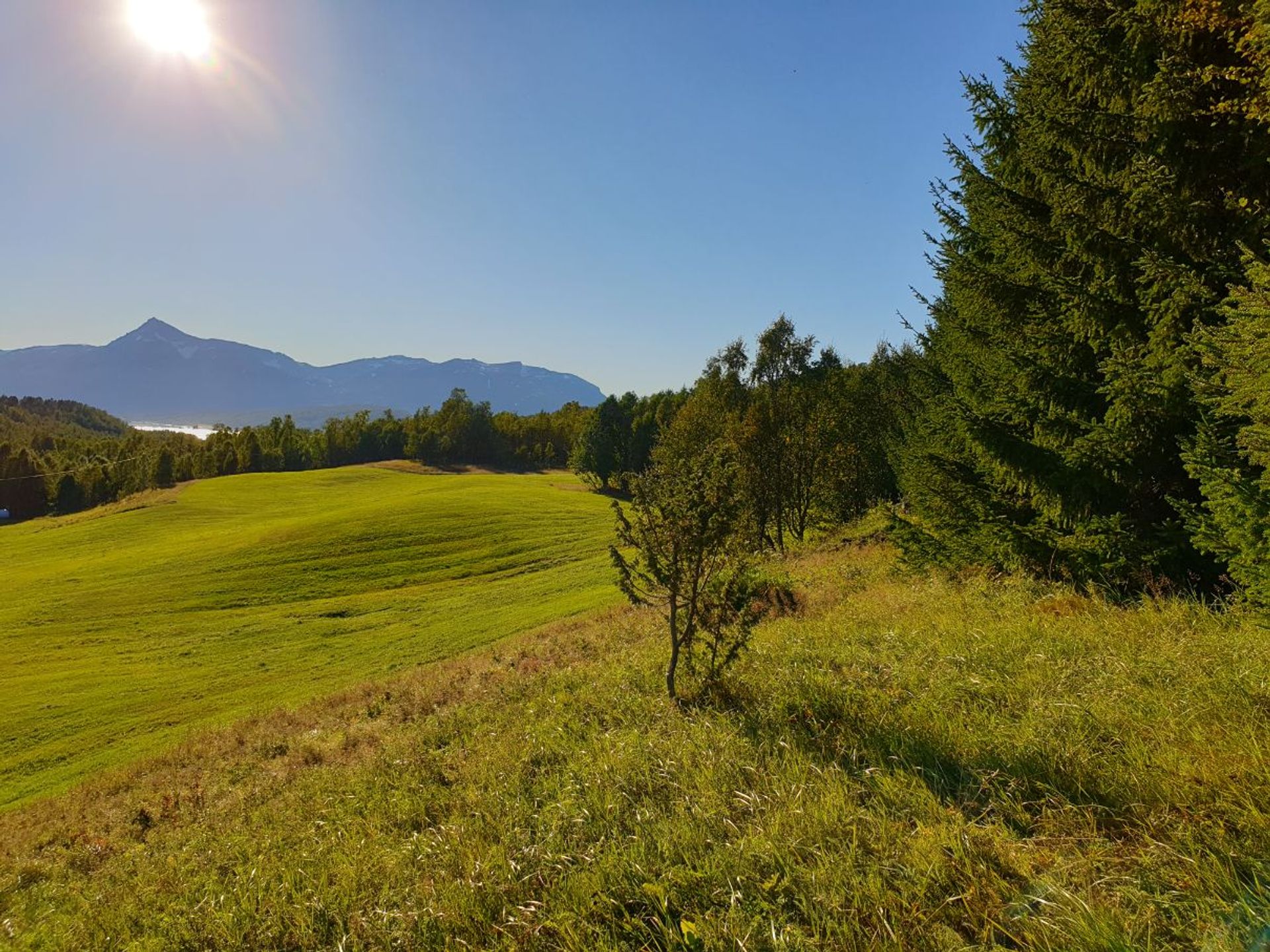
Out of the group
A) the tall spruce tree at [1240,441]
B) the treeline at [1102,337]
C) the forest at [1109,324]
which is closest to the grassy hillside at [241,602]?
Result: the treeline at [1102,337]

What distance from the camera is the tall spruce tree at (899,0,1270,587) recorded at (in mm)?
7660

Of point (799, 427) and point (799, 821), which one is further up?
point (799, 427)

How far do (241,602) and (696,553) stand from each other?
37.1m

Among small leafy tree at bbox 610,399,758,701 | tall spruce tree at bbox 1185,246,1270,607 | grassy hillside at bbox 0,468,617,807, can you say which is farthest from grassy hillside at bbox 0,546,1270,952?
grassy hillside at bbox 0,468,617,807

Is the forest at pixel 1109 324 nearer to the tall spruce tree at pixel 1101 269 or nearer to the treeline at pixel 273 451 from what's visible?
the tall spruce tree at pixel 1101 269

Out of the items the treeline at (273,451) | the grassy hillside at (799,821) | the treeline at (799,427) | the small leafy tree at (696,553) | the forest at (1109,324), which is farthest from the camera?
the treeline at (273,451)

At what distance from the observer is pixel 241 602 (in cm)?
3503

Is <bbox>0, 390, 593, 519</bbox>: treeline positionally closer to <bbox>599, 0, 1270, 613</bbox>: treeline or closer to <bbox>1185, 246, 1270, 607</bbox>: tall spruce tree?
<bbox>599, 0, 1270, 613</bbox>: treeline

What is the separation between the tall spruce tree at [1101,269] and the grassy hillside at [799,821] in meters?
1.95

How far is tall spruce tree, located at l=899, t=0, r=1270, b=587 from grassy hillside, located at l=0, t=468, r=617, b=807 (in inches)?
733

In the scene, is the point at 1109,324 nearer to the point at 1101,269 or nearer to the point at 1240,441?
the point at 1101,269

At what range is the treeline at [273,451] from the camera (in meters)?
103

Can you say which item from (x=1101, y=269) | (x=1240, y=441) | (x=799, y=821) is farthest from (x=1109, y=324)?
(x=799, y=821)

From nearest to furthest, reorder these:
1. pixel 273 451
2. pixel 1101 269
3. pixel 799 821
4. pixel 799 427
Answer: pixel 799 821, pixel 1101 269, pixel 799 427, pixel 273 451
